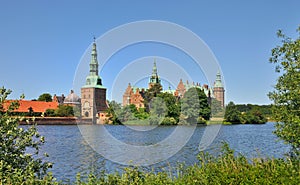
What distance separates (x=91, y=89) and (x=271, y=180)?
104 m

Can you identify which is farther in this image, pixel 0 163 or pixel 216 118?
pixel 216 118

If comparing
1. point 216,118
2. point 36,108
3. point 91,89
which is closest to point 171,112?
point 216,118

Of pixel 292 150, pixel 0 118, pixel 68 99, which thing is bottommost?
pixel 292 150

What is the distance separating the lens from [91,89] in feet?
361

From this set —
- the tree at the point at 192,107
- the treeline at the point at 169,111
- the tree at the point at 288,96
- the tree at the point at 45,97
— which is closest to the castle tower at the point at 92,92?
the tree at the point at 45,97

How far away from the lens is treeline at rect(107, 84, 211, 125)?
67875 millimetres

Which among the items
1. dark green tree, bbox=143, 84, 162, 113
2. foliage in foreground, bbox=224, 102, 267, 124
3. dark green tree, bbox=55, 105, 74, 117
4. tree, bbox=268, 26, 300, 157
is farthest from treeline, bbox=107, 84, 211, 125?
tree, bbox=268, 26, 300, 157

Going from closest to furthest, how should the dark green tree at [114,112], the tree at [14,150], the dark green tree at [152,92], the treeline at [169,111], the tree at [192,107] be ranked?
the tree at [14,150] < the tree at [192,107] < the treeline at [169,111] < the dark green tree at [114,112] < the dark green tree at [152,92]

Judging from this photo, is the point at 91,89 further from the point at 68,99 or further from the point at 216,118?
the point at 216,118

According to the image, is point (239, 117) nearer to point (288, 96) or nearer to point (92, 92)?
point (92, 92)

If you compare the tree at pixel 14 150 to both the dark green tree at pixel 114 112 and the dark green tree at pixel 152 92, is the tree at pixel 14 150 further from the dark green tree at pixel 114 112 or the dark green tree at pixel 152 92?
the dark green tree at pixel 152 92

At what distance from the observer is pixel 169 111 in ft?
234


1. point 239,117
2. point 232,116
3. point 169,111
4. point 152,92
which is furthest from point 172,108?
point 239,117

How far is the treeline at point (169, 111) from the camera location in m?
67.9
